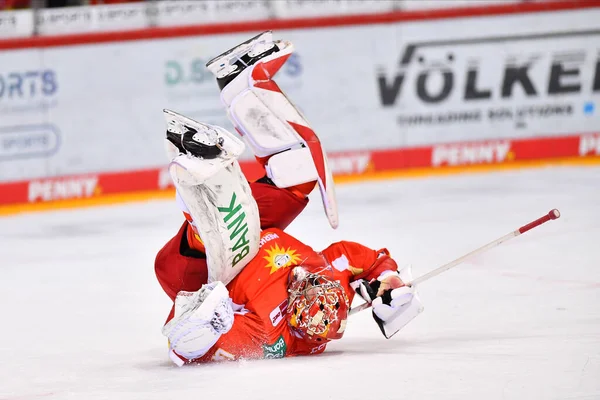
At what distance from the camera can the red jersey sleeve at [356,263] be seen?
3.66 metres

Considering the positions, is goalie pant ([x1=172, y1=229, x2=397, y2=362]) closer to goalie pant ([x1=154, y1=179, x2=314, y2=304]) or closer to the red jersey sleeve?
the red jersey sleeve

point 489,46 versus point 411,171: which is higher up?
point 489,46

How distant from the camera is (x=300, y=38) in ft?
24.6

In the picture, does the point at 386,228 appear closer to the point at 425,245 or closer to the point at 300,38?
the point at 425,245

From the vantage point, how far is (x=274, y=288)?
3.49 meters

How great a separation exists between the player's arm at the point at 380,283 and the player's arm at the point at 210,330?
16.1 inches

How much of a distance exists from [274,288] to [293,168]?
0.49 m

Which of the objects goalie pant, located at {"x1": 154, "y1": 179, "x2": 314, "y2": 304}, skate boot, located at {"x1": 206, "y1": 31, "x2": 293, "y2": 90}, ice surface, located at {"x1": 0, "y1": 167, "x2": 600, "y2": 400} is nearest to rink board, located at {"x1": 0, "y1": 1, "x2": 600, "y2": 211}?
ice surface, located at {"x1": 0, "y1": 167, "x2": 600, "y2": 400}

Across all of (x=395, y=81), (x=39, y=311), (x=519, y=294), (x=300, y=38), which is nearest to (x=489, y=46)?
(x=395, y=81)

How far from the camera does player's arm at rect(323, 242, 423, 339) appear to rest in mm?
3533

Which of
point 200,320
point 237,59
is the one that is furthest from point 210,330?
point 237,59

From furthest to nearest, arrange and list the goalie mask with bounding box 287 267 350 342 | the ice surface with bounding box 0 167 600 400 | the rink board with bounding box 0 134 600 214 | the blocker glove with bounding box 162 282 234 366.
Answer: the rink board with bounding box 0 134 600 214 → the goalie mask with bounding box 287 267 350 342 → the blocker glove with bounding box 162 282 234 366 → the ice surface with bounding box 0 167 600 400

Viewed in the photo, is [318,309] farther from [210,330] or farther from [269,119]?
[269,119]

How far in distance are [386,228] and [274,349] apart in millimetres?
2456
